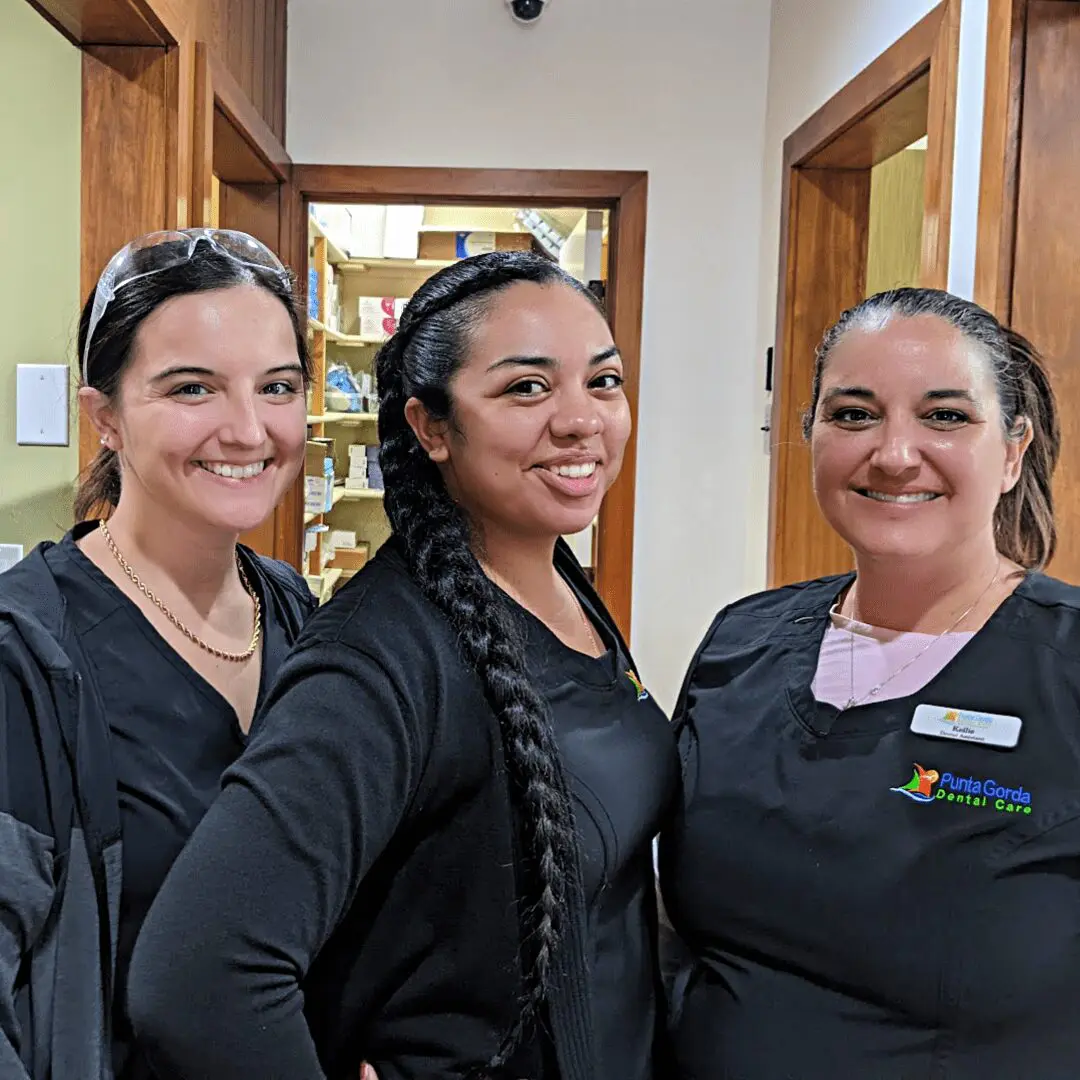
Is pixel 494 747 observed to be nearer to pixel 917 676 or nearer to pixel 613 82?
pixel 917 676

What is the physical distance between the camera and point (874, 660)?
1234 mm

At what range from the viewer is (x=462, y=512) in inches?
43.3

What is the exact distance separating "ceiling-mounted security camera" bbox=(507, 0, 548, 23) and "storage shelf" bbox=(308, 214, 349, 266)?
197cm

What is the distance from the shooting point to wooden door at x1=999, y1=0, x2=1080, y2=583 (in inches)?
62.2

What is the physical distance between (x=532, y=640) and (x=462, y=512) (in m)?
0.15

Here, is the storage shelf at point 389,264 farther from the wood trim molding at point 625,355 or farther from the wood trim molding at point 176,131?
the wood trim molding at point 176,131

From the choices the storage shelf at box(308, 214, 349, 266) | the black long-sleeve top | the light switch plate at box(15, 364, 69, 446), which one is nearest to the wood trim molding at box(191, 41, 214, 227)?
the light switch plate at box(15, 364, 69, 446)

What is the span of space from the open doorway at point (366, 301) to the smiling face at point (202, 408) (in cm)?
410

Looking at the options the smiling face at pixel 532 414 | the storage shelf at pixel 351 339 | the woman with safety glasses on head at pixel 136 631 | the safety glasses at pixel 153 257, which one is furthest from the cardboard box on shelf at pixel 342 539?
the smiling face at pixel 532 414

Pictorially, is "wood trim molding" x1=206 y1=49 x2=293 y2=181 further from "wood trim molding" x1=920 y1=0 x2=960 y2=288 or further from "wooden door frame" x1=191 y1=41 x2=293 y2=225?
"wood trim molding" x1=920 y1=0 x2=960 y2=288

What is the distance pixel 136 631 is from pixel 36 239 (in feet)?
3.88

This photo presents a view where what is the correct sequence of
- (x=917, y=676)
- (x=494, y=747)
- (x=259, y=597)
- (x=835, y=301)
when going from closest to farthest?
1. (x=494, y=747)
2. (x=917, y=676)
3. (x=259, y=597)
4. (x=835, y=301)

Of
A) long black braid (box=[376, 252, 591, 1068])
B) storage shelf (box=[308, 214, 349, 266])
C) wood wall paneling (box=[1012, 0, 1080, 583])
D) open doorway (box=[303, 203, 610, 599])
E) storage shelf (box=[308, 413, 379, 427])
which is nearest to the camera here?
long black braid (box=[376, 252, 591, 1068])

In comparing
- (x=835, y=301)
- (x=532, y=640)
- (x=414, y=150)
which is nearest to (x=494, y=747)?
(x=532, y=640)
